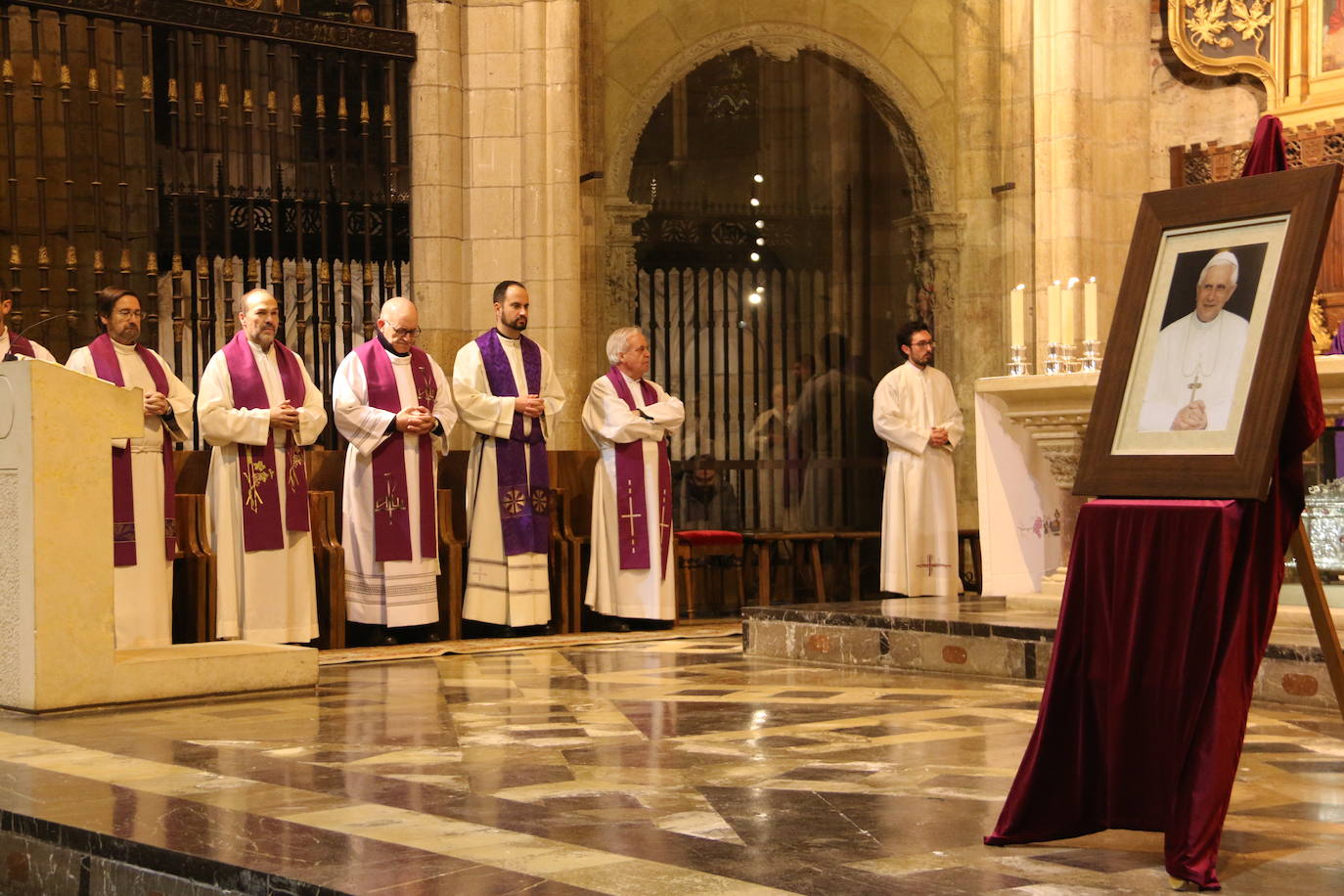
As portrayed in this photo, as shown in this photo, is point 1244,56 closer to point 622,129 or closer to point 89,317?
point 622,129

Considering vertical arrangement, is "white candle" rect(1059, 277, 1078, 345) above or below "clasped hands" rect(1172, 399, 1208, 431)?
above

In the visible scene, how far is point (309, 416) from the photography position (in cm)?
827

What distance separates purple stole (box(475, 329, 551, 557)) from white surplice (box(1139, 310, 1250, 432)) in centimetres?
554

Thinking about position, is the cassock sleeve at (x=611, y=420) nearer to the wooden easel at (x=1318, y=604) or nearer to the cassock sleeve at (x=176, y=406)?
the cassock sleeve at (x=176, y=406)

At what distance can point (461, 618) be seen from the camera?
351 inches

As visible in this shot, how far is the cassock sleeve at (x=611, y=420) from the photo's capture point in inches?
356

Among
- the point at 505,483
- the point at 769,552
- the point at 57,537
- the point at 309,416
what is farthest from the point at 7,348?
the point at 769,552

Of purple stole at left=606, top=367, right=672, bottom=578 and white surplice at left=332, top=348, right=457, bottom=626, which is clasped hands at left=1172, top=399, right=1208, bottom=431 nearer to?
white surplice at left=332, top=348, right=457, bottom=626

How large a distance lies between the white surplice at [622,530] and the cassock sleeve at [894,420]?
4.50 feet

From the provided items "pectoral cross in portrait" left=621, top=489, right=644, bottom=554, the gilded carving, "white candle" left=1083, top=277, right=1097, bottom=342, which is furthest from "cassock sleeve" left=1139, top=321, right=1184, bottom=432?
the gilded carving

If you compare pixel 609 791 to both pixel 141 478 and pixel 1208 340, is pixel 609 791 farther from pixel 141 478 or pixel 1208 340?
pixel 141 478

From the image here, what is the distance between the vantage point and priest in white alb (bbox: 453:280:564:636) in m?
8.80

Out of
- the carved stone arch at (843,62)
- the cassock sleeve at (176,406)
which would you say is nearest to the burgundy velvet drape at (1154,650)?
the cassock sleeve at (176,406)

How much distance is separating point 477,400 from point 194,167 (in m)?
5.60
